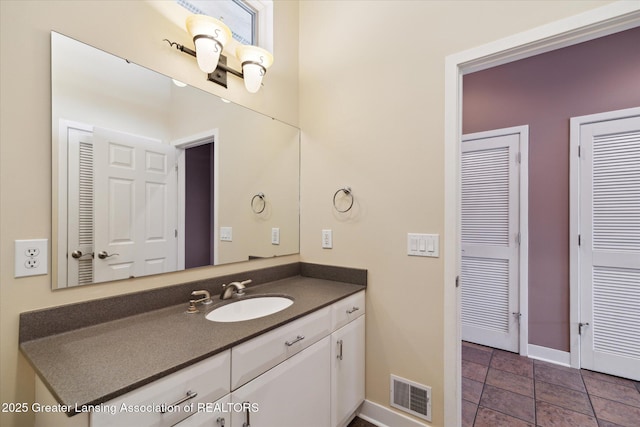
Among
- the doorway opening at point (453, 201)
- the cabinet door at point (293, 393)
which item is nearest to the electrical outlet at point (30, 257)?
the cabinet door at point (293, 393)

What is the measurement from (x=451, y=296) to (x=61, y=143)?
1890 millimetres

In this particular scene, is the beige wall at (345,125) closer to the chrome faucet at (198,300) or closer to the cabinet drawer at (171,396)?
the chrome faucet at (198,300)

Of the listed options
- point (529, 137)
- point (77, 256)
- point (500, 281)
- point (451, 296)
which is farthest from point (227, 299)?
point (529, 137)

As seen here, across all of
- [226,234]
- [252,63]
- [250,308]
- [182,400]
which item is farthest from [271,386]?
[252,63]

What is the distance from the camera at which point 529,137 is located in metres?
2.58

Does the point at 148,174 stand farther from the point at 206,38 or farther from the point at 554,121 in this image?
the point at 554,121

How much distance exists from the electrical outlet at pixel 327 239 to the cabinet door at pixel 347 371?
0.52 m

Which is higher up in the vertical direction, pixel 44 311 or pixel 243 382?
pixel 44 311

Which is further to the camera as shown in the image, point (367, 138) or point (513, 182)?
point (513, 182)

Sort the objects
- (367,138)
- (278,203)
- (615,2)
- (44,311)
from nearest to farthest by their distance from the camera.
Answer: (44,311), (615,2), (367,138), (278,203)

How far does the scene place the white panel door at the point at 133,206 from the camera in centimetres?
121

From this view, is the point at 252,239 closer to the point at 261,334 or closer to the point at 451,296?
the point at 261,334

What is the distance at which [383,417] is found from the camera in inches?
68.0

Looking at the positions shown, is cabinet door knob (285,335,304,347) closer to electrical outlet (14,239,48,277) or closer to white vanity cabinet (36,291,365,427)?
white vanity cabinet (36,291,365,427)
